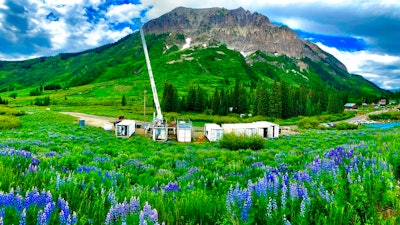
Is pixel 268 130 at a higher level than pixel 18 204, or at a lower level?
lower

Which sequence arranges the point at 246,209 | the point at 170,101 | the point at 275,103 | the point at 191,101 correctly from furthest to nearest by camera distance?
the point at 191,101
the point at 170,101
the point at 275,103
the point at 246,209

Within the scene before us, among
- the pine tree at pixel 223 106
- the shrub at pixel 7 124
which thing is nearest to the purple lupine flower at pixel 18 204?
the shrub at pixel 7 124

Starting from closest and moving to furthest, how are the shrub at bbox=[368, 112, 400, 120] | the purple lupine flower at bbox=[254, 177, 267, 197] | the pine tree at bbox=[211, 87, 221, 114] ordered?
1. the purple lupine flower at bbox=[254, 177, 267, 197]
2. the pine tree at bbox=[211, 87, 221, 114]
3. the shrub at bbox=[368, 112, 400, 120]

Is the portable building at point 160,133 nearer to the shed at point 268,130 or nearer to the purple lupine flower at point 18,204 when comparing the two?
the shed at point 268,130

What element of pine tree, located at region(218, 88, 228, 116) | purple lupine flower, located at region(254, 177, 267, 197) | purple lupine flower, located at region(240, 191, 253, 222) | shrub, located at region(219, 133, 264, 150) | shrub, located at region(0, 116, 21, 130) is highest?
pine tree, located at region(218, 88, 228, 116)

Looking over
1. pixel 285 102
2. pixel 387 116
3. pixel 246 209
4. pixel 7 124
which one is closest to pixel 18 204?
pixel 246 209

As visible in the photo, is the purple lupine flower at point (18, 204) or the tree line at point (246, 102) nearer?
the purple lupine flower at point (18, 204)

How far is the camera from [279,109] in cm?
11575

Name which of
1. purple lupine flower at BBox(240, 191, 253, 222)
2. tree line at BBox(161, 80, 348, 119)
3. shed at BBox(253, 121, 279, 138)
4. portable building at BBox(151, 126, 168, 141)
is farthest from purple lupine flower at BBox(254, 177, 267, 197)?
tree line at BBox(161, 80, 348, 119)

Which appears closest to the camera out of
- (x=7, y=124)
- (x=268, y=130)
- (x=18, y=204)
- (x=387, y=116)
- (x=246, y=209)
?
(x=18, y=204)

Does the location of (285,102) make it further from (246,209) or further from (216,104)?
(246,209)

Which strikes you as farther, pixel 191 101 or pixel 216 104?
→ pixel 191 101

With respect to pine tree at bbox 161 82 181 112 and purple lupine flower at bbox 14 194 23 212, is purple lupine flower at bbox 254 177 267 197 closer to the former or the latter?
purple lupine flower at bbox 14 194 23 212

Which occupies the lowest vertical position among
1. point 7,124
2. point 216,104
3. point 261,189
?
point 7,124
